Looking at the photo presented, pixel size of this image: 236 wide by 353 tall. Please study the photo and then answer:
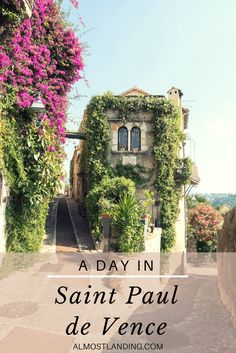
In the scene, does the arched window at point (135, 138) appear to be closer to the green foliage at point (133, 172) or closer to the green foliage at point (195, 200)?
the green foliage at point (133, 172)

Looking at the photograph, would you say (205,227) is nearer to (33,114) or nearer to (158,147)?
(158,147)

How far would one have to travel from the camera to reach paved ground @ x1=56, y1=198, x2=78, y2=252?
16031 mm

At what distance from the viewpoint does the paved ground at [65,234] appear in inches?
631

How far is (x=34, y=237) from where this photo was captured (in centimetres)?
1163

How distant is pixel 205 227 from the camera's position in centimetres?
2995

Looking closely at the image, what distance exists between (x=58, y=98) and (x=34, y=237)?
5070 mm

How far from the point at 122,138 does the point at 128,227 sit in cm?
982

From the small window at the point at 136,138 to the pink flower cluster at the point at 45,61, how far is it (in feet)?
23.4

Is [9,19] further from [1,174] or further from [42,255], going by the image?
[42,255]

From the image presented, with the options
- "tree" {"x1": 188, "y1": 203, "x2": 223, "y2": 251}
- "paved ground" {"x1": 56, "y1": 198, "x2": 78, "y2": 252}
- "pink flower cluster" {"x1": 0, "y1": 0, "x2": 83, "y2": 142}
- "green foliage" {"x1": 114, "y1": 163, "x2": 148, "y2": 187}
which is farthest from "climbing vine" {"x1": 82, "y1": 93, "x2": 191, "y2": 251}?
"tree" {"x1": 188, "y1": 203, "x2": 223, "y2": 251}

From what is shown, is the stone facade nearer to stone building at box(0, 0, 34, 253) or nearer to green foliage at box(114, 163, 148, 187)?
stone building at box(0, 0, 34, 253)

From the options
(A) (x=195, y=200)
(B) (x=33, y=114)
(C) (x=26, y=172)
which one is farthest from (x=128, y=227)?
(A) (x=195, y=200)

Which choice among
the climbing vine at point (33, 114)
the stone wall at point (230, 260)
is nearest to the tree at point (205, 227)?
the climbing vine at point (33, 114)

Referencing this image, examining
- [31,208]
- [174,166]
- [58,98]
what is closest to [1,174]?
[31,208]
